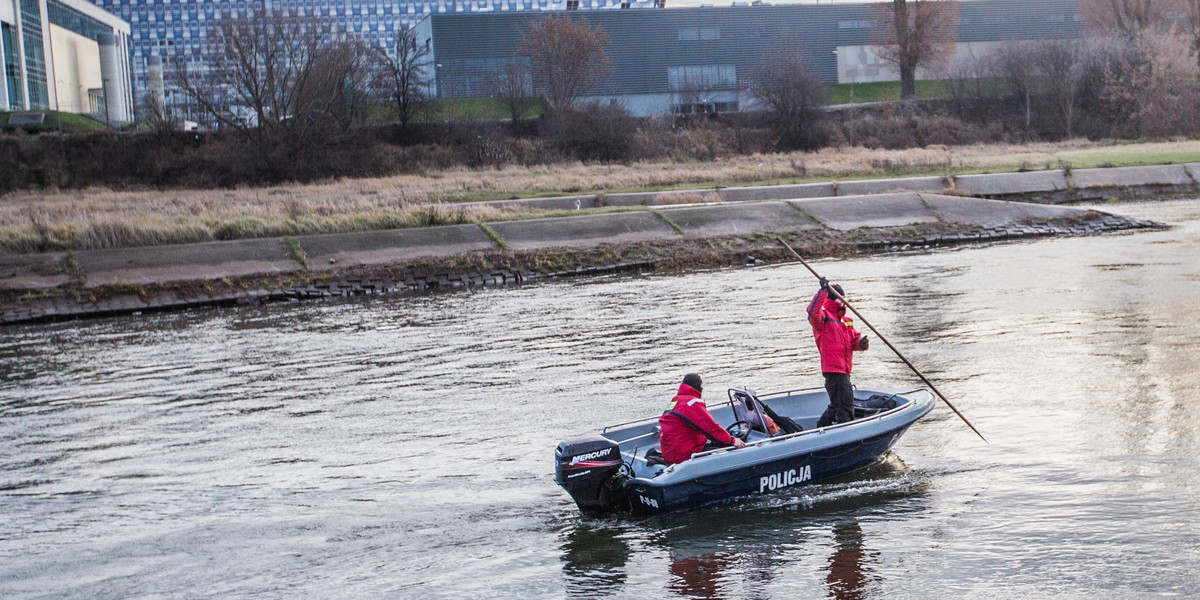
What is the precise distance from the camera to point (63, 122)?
230 feet

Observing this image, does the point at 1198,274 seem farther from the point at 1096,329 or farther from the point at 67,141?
the point at 67,141

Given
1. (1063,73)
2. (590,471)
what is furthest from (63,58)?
(590,471)

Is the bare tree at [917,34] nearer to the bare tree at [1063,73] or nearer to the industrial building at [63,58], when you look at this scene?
the bare tree at [1063,73]

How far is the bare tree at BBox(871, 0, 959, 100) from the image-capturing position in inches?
2992

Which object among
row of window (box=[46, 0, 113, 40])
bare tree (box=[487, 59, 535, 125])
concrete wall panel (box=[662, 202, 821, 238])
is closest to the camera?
concrete wall panel (box=[662, 202, 821, 238])

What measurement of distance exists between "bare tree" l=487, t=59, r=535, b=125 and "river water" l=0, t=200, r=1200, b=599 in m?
54.5

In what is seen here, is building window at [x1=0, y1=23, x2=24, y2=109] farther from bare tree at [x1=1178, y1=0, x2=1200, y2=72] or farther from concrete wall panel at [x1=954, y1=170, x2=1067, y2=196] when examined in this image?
bare tree at [x1=1178, y1=0, x2=1200, y2=72]

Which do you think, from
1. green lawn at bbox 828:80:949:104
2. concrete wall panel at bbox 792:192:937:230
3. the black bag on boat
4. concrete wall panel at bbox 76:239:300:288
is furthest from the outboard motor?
green lawn at bbox 828:80:949:104

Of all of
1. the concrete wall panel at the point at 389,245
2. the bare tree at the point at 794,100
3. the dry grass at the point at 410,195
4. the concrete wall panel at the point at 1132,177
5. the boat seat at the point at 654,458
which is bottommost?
the boat seat at the point at 654,458

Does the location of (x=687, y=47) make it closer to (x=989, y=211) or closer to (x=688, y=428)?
(x=989, y=211)

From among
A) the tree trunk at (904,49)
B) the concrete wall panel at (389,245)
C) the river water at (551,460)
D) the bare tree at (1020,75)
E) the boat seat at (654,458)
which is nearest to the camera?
the river water at (551,460)

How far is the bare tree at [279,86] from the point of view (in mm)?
59094

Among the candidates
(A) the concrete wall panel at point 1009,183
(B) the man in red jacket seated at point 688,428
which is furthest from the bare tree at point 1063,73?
(B) the man in red jacket seated at point 688,428

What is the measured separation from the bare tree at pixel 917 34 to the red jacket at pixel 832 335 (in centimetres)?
6926
